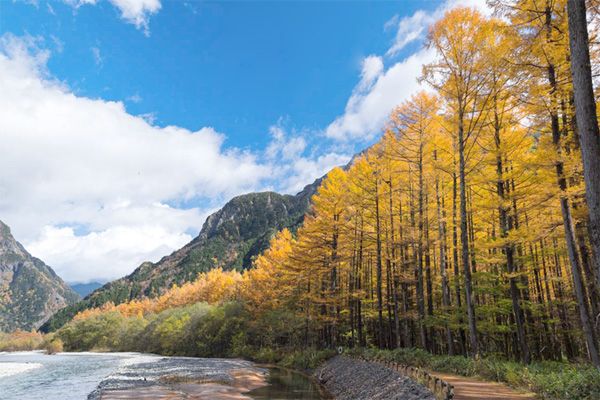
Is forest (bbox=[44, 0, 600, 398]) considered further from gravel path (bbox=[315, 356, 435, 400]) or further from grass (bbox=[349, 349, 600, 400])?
gravel path (bbox=[315, 356, 435, 400])

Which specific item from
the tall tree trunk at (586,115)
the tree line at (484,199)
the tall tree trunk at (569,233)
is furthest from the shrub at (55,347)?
the tall tree trunk at (586,115)

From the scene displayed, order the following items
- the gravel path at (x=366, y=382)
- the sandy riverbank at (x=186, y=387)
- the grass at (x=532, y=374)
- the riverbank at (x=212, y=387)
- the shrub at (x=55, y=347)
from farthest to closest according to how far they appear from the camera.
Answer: the shrub at (x=55, y=347)
the riverbank at (x=212, y=387)
the sandy riverbank at (x=186, y=387)
the gravel path at (x=366, y=382)
the grass at (x=532, y=374)

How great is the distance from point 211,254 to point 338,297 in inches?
6974

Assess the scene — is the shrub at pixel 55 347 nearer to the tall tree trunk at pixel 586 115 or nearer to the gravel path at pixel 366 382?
the gravel path at pixel 366 382

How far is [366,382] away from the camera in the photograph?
51.1 ft

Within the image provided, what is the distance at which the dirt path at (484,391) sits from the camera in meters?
8.30

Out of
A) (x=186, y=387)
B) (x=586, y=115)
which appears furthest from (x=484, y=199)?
(x=186, y=387)

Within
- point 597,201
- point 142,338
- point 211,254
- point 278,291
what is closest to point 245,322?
point 278,291

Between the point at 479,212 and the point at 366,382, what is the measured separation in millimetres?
11042

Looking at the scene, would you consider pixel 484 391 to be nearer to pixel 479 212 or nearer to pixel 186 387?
pixel 479 212

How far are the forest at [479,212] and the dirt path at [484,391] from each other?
34.7 inches

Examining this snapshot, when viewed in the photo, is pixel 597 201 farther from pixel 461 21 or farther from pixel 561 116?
pixel 461 21

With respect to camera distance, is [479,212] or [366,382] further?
[479,212]

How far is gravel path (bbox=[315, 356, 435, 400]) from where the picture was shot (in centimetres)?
1066
